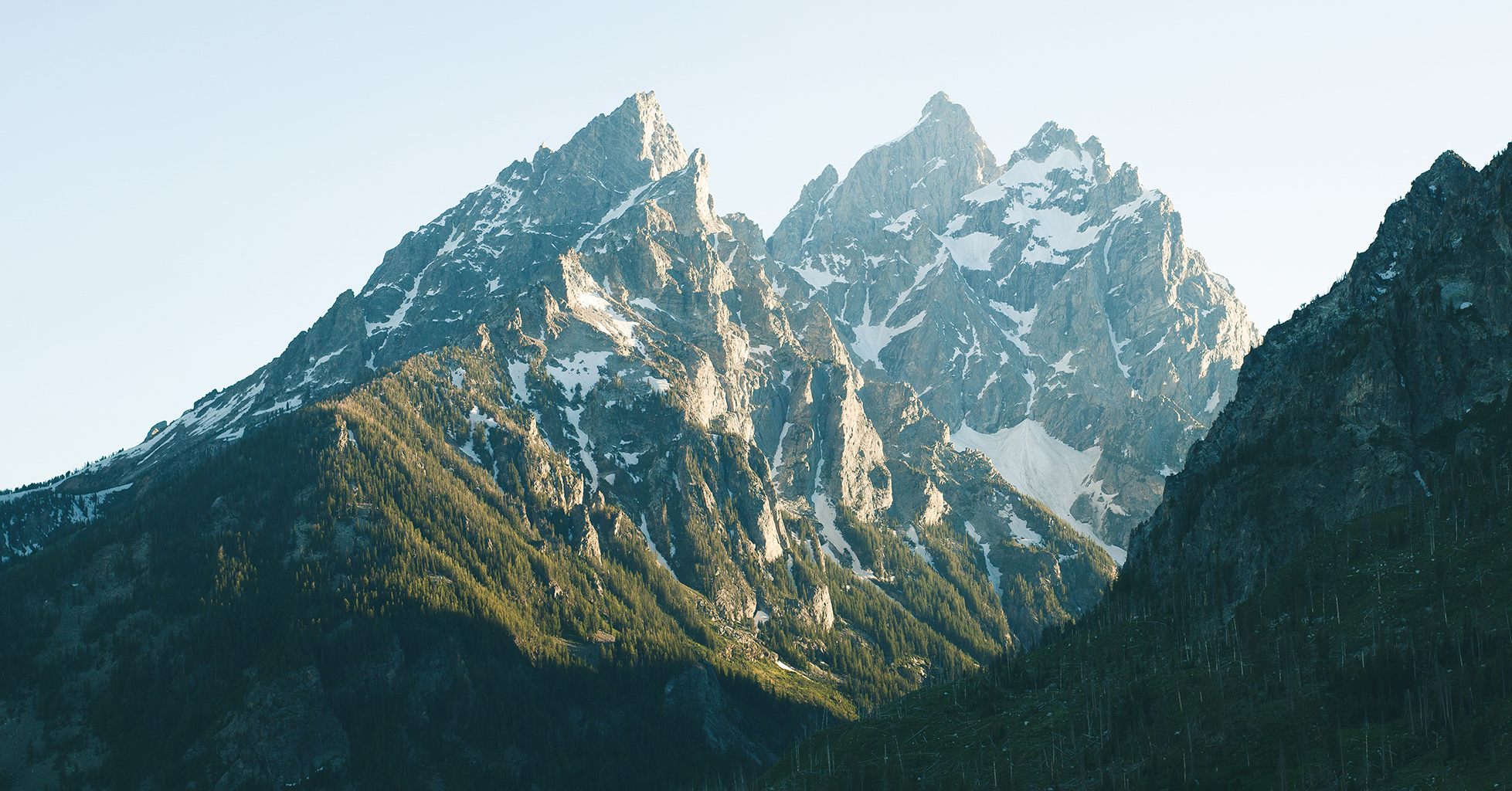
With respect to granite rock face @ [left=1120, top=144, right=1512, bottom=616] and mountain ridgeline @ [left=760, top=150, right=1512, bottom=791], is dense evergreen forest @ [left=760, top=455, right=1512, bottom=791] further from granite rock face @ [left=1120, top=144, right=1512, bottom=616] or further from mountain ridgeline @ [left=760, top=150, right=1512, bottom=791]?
granite rock face @ [left=1120, top=144, right=1512, bottom=616]

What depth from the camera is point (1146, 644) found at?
468ft

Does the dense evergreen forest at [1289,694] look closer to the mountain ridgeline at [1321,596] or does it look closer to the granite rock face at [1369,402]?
the mountain ridgeline at [1321,596]

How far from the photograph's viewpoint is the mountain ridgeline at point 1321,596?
301 ft

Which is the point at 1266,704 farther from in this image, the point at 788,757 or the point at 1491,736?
the point at 788,757

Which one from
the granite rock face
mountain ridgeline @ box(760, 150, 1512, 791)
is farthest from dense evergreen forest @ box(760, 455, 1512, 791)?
the granite rock face

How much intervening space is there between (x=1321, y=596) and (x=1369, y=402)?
2015 inches

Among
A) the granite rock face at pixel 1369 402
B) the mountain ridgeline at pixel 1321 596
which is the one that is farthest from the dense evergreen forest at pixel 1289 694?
the granite rock face at pixel 1369 402

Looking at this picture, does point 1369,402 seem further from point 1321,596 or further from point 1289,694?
point 1289,694

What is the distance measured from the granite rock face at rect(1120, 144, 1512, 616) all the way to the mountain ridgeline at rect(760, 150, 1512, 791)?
1.23ft

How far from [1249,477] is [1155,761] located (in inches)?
3248

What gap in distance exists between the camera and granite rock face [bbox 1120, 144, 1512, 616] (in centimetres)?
14800

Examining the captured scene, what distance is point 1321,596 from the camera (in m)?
120

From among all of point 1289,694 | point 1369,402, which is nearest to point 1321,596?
point 1289,694

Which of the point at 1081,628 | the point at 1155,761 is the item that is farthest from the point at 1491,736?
the point at 1081,628
